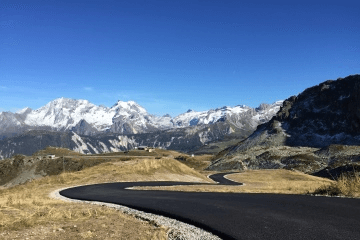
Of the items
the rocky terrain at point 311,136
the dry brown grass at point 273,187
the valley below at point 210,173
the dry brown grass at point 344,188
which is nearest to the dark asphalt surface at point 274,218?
the valley below at point 210,173

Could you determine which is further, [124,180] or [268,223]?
[124,180]

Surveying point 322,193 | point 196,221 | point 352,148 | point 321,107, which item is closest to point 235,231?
point 196,221

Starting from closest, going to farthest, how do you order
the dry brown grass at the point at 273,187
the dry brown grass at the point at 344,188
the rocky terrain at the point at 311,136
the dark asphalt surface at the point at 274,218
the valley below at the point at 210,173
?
the dark asphalt surface at the point at 274,218 → the valley below at the point at 210,173 → the dry brown grass at the point at 344,188 → the dry brown grass at the point at 273,187 → the rocky terrain at the point at 311,136

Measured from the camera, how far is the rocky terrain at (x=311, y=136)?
364 feet

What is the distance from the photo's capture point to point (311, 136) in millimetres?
163250

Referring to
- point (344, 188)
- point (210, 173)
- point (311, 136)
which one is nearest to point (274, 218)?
point (344, 188)

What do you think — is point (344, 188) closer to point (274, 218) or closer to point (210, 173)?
point (274, 218)

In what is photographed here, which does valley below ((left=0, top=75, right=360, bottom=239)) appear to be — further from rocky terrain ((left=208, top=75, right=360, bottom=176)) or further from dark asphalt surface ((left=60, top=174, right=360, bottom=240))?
rocky terrain ((left=208, top=75, right=360, bottom=176))

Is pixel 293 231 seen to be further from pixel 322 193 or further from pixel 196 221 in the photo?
pixel 322 193

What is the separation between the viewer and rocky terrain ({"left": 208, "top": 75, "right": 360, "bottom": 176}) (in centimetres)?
11106

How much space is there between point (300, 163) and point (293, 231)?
10646cm

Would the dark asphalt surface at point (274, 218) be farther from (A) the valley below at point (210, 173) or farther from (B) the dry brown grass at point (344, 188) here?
(B) the dry brown grass at point (344, 188)

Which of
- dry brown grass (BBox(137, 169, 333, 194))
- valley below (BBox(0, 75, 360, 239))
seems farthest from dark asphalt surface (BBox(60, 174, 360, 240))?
dry brown grass (BBox(137, 169, 333, 194))

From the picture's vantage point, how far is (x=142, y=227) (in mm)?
11414
